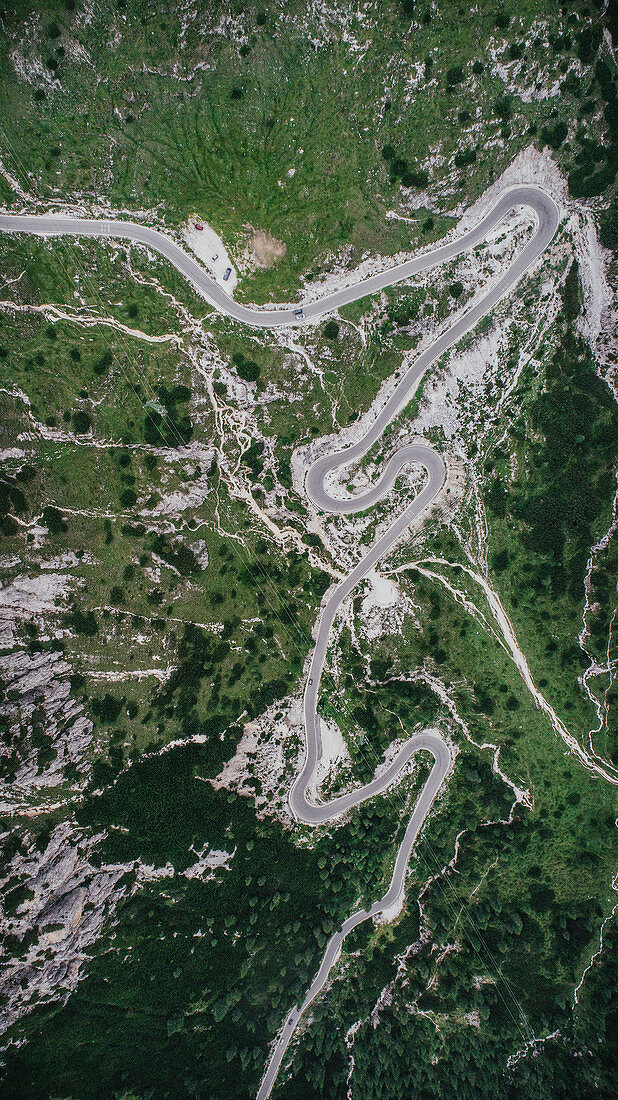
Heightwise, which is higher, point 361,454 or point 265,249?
point 265,249

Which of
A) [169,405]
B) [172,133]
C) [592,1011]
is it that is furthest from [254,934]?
[172,133]

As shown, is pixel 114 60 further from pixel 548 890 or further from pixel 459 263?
pixel 548 890

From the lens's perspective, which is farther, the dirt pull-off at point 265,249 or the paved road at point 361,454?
the dirt pull-off at point 265,249

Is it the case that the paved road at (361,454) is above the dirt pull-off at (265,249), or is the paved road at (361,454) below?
below

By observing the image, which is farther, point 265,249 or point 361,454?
point 361,454
